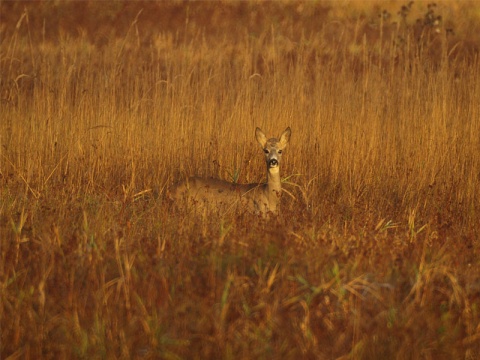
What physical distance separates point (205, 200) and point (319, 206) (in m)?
0.78

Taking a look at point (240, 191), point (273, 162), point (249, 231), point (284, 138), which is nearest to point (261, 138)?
point (284, 138)

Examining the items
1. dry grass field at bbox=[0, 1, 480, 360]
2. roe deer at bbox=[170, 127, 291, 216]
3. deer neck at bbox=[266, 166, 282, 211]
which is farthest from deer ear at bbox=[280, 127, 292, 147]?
dry grass field at bbox=[0, 1, 480, 360]

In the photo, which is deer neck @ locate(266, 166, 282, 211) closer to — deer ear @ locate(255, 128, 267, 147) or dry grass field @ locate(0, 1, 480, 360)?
dry grass field @ locate(0, 1, 480, 360)

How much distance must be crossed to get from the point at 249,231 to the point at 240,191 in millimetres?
1126

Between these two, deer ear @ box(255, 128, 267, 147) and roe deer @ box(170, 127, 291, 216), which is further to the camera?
deer ear @ box(255, 128, 267, 147)

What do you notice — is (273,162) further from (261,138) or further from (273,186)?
(261,138)

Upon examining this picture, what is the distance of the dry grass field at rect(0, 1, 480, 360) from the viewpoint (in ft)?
11.5

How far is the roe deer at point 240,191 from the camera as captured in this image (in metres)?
5.69

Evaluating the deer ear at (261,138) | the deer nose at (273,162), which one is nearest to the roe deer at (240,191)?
the deer nose at (273,162)

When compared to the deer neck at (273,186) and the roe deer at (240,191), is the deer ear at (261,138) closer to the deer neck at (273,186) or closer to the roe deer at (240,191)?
the roe deer at (240,191)

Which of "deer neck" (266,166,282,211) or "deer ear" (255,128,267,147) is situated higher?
"deer ear" (255,128,267,147)

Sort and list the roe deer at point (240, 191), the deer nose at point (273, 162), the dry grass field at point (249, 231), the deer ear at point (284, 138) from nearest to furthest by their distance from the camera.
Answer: the dry grass field at point (249, 231) < the roe deer at point (240, 191) < the deer nose at point (273, 162) < the deer ear at point (284, 138)

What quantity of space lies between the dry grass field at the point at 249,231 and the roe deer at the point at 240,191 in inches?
7.9

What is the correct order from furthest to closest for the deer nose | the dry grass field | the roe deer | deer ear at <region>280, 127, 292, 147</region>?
deer ear at <region>280, 127, 292, 147</region>, the deer nose, the roe deer, the dry grass field
